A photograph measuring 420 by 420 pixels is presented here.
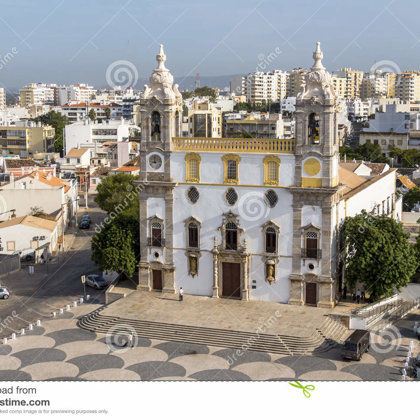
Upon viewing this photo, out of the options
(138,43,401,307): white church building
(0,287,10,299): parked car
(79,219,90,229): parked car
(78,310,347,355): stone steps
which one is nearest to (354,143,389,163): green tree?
(79,219,90,229): parked car

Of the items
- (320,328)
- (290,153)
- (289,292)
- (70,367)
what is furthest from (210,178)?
(70,367)

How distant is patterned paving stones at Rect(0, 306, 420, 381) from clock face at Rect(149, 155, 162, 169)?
1195 cm

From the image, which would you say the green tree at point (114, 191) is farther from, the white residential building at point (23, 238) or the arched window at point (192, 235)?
the arched window at point (192, 235)

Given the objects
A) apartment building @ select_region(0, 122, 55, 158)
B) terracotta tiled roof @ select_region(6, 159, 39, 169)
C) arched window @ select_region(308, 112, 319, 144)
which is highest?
apartment building @ select_region(0, 122, 55, 158)

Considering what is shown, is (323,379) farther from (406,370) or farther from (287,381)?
(406,370)

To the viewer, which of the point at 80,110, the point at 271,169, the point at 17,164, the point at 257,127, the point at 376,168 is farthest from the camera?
the point at 80,110

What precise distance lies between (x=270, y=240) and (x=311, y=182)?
451cm

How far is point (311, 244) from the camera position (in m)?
42.7

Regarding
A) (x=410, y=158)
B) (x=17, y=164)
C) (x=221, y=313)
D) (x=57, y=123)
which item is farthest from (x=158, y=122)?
(x=57, y=123)

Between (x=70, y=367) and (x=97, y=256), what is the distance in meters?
13.2

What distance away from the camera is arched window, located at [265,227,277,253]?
4341cm

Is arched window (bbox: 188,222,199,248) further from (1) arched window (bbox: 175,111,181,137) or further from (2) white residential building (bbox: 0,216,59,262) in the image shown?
(2) white residential building (bbox: 0,216,59,262)

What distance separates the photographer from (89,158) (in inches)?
4518

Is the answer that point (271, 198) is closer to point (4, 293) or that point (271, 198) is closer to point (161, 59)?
point (161, 59)
